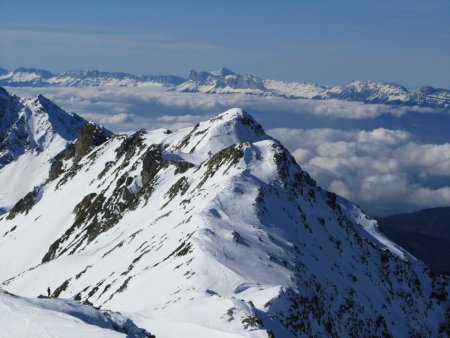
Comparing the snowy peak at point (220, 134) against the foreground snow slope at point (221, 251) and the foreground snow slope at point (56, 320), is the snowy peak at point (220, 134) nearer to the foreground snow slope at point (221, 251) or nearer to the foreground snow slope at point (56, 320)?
the foreground snow slope at point (221, 251)

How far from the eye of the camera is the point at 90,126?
199 meters

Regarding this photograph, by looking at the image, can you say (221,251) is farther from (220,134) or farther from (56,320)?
(220,134)

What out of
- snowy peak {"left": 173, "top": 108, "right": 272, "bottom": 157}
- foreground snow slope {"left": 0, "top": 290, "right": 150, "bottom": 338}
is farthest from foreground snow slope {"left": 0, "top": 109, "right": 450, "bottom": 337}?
foreground snow slope {"left": 0, "top": 290, "right": 150, "bottom": 338}

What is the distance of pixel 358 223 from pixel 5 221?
118 metres

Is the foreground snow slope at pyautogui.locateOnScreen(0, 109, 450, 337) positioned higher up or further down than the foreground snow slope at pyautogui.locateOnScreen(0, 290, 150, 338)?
further down

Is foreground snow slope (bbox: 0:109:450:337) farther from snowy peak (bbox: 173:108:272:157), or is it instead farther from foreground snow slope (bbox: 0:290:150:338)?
foreground snow slope (bbox: 0:290:150:338)

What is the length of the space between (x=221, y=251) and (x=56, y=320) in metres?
29.8

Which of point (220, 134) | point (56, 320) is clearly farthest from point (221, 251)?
point (220, 134)

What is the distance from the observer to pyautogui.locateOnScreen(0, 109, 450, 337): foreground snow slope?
4788cm

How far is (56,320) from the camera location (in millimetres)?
29109

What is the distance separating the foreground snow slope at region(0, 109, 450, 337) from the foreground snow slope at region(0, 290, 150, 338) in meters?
6.37

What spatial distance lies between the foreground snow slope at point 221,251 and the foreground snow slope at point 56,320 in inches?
251

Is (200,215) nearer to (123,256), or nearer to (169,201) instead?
(123,256)

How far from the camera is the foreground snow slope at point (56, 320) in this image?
89.4 feet
